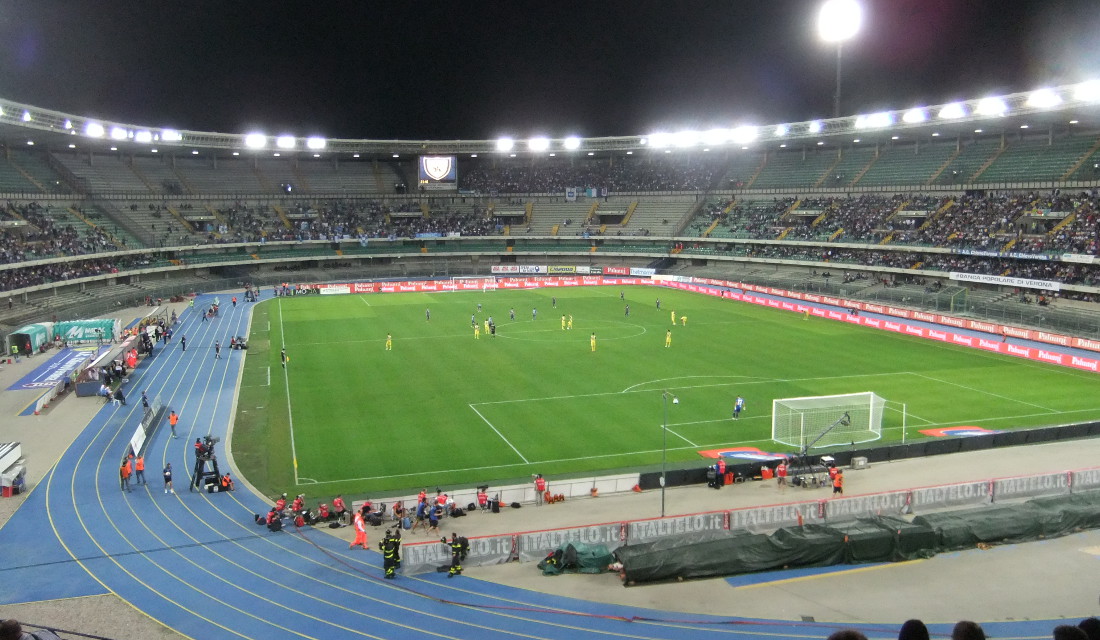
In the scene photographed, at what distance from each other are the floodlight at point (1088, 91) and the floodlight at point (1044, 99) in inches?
67.3

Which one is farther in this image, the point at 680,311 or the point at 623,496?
the point at 680,311

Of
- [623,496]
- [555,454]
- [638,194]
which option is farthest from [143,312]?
[638,194]

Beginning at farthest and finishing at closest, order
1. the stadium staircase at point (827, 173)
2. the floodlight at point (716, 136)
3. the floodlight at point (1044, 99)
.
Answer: the floodlight at point (716, 136)
the stadium staircase at point (827, 173)
the floodlight at point (1044, 99)

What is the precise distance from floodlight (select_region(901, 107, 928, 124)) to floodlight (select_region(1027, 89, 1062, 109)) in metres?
9.93

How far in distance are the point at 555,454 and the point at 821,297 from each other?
1824 inches

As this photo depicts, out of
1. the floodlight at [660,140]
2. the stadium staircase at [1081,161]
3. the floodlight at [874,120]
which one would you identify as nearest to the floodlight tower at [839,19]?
the floodlight at [874,120]

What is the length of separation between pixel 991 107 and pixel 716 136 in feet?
101

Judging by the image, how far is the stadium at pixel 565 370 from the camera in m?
17.6

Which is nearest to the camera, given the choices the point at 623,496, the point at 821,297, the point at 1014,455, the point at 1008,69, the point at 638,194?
the point at 623,496

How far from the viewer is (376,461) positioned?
2723 centimetres

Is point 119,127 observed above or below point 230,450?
above

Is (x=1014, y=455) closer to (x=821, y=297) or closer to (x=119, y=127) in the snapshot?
(x=821, y=297)

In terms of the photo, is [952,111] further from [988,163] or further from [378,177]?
[378,177]

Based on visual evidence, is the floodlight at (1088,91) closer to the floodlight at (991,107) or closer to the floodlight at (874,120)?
the floodlight at (991,107)
